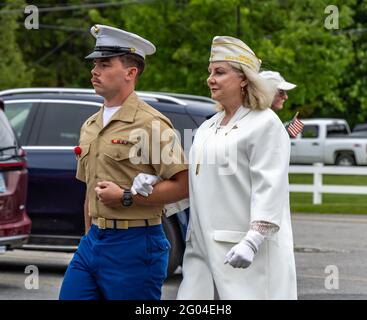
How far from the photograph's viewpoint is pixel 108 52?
597 cm

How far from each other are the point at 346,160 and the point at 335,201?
70.8ft

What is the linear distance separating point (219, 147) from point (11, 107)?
7.75 metres

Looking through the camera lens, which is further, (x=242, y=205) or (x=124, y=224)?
(x=124, y=224)

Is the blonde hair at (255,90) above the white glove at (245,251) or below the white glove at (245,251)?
above

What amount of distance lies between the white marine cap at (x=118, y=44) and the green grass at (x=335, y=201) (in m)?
16.1

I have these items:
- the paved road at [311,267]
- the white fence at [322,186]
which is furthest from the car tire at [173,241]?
the white fence at [322,186]

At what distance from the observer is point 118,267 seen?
574 centimetres

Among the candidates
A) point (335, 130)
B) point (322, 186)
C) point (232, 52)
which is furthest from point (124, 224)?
point (335, 130)

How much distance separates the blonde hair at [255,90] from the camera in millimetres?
5504

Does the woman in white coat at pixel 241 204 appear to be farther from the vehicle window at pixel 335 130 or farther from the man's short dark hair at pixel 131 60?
the vehicle window at pixel 335 130

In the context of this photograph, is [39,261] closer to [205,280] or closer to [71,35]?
[205,280]

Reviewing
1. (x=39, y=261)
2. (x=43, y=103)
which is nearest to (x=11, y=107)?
(x=43, y=103)

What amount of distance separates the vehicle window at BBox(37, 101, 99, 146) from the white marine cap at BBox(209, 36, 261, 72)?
6.76 metres

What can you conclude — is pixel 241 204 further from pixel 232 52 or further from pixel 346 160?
pixel 346 160
